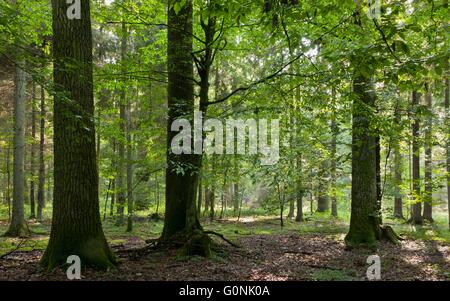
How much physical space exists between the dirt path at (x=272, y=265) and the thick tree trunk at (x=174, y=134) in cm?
101

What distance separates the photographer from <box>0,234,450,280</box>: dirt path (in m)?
6.44

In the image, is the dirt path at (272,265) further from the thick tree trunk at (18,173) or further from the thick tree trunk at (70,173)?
the thick tree trunk at (18,173)

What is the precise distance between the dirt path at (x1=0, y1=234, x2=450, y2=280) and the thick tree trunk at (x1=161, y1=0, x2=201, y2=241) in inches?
39.7

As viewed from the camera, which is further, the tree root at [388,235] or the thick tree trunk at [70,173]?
the tree root at [388,235]

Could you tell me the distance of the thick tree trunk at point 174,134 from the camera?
27.9 feet

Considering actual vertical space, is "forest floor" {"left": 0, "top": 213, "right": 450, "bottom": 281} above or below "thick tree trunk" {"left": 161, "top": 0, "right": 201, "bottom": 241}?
below

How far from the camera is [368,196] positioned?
1034 centimetres

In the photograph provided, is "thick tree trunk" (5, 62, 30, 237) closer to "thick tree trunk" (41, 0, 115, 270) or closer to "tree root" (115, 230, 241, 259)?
"tree root" (115, 230, 241, 259)

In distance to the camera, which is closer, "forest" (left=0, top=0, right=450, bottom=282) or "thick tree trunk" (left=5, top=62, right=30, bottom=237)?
"forest" (left=0, top=0, right=450, bottom=282)

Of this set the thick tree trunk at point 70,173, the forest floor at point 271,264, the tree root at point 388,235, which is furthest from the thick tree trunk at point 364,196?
the thick tree trunk at point 70,173

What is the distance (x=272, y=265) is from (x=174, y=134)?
3.95m

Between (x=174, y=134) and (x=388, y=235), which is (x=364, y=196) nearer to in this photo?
(x=388, y=235)

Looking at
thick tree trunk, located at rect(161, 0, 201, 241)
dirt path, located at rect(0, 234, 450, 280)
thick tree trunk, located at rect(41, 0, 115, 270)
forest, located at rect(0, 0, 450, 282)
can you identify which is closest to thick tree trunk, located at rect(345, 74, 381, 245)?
forest, located at rect(0, 0, 450, 282)
